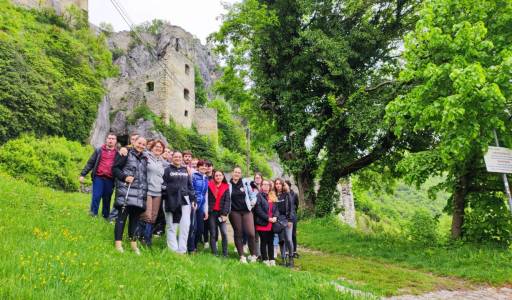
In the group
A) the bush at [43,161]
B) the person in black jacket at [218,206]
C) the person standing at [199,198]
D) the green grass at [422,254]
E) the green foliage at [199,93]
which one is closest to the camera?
the person in black jacket at [218,206]

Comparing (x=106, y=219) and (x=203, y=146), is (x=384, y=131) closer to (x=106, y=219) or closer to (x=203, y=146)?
(x=106, y=219)

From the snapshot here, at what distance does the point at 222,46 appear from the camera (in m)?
18.0

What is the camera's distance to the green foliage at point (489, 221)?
10188mm

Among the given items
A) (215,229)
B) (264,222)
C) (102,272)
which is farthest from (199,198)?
(102,272)

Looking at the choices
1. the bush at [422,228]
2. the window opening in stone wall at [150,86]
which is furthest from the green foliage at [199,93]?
the bush at [422,228]

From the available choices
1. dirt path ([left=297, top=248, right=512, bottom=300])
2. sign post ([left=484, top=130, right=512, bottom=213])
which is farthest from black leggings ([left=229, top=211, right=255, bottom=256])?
sign post ([left=484, top=130, right=512, bottom=213])

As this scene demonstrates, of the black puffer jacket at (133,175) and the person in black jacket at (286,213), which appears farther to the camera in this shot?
the person in black jacket at (286,213)

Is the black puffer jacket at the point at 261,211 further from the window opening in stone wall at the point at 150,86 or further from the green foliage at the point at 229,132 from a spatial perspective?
the green foliage at the point at 229,132

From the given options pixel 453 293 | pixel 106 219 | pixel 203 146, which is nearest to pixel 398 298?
pixel 453 293

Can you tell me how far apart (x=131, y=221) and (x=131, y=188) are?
0.63 meters

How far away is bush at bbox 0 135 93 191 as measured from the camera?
46.8 feet

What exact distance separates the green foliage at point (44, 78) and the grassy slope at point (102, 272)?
10.3 metres

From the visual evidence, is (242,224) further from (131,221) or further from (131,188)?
(131,188)

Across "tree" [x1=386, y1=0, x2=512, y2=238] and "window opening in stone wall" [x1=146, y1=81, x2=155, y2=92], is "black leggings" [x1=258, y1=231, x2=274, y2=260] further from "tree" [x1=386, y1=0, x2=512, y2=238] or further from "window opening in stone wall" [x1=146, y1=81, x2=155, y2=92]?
"window opening in stone wall" [x1=146, y1=81, x2=155, y2=92]
